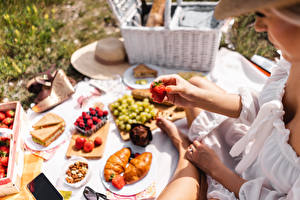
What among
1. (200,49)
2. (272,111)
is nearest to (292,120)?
(272,111)

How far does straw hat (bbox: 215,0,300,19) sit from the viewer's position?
0.48 m

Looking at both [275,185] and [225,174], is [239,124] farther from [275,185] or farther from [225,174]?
[275,185]

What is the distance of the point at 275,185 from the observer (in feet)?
3.36

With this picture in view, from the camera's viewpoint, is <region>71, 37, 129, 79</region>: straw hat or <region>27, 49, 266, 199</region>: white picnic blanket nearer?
<region>27, 49, 266, 199</region>: white picnic blanket

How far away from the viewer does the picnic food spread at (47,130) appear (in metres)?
1.68

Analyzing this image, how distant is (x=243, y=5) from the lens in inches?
20.6

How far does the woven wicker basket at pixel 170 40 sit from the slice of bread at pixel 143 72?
0.57 ft

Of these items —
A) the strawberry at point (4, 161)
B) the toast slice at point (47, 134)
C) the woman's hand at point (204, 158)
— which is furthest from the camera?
the toast slice at point (47, 134)

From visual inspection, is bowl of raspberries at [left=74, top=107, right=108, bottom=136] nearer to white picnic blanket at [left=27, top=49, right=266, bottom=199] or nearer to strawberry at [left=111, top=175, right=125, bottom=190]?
white picnic blanket at [left=27, top=49, right=266, bottom=199]

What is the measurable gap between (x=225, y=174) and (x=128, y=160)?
2.15 ft

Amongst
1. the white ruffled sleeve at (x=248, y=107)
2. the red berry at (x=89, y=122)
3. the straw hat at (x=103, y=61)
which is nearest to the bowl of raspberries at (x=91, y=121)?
the red berry at (x=89, y=122)

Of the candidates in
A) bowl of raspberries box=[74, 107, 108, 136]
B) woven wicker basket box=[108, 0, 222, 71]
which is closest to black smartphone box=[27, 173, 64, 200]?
bowl of raspberries box=[74, 107, 108, 136]

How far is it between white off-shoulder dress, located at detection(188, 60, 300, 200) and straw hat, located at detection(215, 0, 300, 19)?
584mm

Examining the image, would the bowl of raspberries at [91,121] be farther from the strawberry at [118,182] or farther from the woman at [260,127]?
the woman at [260,127]
